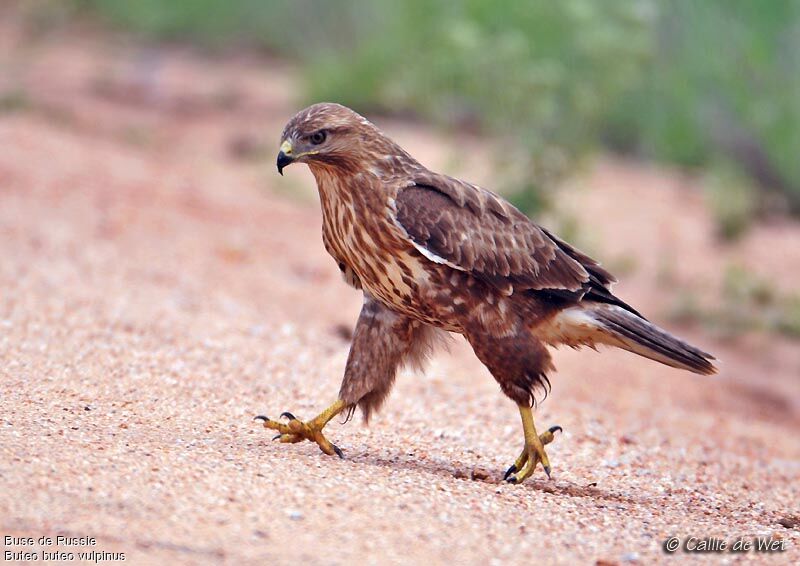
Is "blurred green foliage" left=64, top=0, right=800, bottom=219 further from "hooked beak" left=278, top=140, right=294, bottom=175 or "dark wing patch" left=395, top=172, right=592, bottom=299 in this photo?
"hooked beak" left=278, top=140, right=294, bottom=175

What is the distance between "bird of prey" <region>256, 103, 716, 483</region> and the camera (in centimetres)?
474

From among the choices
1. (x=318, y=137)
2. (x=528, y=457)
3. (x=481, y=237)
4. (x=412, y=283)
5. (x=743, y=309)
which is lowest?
(x=528, y=457)

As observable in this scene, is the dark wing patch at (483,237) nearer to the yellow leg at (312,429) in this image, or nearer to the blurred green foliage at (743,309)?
the yellow leg at (312,429)

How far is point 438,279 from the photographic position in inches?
187

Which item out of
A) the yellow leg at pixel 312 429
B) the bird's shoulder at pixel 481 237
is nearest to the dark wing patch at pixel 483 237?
the bird's shoulder at pixel 481 237

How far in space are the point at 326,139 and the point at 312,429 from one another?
1254mm

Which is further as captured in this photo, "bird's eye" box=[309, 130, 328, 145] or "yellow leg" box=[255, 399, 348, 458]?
"yellow leg" box=[255, 399, 348, 458]

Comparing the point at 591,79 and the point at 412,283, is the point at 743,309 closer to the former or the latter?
the point at 591,79

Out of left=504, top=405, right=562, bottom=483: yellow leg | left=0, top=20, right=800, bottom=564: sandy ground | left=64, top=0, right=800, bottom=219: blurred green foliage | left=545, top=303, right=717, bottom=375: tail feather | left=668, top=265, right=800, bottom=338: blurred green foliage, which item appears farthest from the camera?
left=64, top=0, right=800, bottom=219: blurred green foliage

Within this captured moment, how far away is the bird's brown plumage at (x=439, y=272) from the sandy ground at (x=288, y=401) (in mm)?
506

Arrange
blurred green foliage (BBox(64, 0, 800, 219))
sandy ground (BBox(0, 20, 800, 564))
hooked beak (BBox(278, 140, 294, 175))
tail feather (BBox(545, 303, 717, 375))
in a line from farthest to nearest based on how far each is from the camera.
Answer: blurred green foliage (BBox(64, 0, 800, 219))
tail feather (BBox(545, 303, 717, 375))
hooked beak (BBox(278, 140, 294, 175))
sandy ground (BBox(0, 20, 800, 564))

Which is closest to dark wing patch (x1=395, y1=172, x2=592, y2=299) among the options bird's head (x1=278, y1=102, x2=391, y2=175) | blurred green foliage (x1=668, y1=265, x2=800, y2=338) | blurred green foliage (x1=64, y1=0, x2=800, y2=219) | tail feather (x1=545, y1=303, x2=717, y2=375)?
tail feather (x1=545, y1=303, x2=717, y2=375)

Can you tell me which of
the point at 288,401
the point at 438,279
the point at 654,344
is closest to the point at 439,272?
the point at 438,279

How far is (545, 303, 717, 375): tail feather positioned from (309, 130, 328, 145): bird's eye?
1.30m
